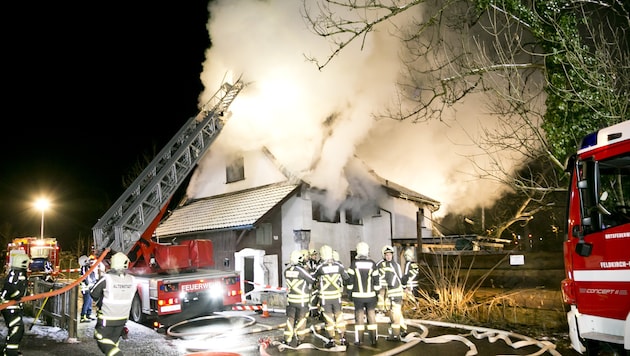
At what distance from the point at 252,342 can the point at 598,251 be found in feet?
19.4

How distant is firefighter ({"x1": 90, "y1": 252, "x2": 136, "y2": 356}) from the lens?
19.2 feet

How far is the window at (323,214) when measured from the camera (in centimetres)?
1660

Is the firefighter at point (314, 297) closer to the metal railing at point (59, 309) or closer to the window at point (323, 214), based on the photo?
the metal railing at point (59, 309)

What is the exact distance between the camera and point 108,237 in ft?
33.4

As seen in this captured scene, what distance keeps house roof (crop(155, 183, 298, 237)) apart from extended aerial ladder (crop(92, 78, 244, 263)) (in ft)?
10.6

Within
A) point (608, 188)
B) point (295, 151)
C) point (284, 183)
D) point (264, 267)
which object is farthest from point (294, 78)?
point (608, 188)

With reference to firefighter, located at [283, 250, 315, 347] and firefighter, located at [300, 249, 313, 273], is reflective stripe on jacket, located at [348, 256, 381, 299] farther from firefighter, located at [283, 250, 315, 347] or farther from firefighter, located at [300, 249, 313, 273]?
firefighter, located at [300, 249, 313, 273]

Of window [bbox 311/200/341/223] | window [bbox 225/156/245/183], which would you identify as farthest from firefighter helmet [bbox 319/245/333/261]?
window [bbox 225/156/245/183]

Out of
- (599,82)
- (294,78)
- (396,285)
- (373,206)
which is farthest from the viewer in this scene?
(373,206)

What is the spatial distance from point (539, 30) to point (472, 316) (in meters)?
5.93

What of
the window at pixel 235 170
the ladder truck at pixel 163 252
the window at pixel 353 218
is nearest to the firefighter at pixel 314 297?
the ladder truck at pixel 163 252

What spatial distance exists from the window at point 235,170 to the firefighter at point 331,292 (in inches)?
426

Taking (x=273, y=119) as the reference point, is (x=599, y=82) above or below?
below

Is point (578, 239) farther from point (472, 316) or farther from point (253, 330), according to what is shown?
point (253, 330)
